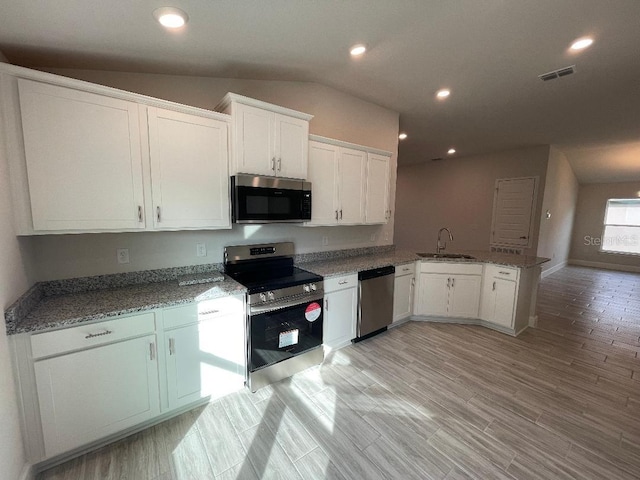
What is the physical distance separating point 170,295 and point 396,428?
1.91m

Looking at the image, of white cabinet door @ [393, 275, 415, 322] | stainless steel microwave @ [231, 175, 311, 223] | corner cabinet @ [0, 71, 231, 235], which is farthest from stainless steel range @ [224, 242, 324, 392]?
white cabinet door @ [393, 275, 415, 322]

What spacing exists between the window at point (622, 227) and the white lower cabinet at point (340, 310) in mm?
9223

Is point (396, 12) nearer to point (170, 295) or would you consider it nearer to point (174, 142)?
point (174, 142)

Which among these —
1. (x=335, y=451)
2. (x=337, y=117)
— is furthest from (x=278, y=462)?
(x=337, y=117)

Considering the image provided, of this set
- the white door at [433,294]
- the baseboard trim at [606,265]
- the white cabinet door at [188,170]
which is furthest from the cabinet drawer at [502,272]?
the baseboard trim at [606,265]

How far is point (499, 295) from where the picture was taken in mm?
3375

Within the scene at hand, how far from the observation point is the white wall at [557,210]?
552 cm

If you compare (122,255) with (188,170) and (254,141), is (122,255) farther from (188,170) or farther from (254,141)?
(254,141)

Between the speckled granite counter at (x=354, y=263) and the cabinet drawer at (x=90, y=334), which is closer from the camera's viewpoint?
the cabinet drawer at (x=90, y=334)

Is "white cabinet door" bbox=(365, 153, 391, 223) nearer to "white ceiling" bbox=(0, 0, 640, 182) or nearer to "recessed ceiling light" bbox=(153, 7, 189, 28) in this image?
"white ceiling" bbox=(0, 0, 640, 182)

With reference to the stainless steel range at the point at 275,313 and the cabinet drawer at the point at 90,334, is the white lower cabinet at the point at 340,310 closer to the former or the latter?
the stainless steel range at the point at 275,313

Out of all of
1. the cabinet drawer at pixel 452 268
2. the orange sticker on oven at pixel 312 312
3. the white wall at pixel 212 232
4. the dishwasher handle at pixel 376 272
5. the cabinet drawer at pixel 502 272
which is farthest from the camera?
the cabinet drawer at pixel 452 268

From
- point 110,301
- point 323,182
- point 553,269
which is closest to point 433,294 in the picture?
point 323,182

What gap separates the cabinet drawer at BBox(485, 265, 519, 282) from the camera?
3.22 metres
